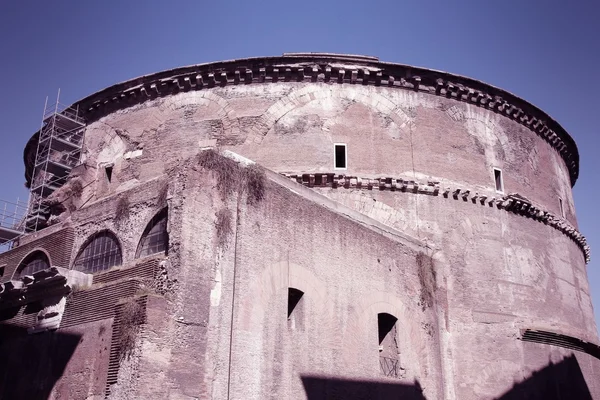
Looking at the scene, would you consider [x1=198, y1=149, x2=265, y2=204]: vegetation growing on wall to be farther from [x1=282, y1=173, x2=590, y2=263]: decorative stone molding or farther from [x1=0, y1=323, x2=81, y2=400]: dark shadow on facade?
[x1=282, y1=173, x2=590, y2=263]: decorative stone molding

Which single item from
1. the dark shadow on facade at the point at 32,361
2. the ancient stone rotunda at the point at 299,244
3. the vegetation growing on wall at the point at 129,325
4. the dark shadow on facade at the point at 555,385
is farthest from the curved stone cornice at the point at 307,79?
the vegetation growing on wall at the point at 129,325

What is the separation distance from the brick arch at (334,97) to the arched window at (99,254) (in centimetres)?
599

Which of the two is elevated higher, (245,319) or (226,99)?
(226,99)

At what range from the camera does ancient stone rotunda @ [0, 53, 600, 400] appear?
8.49 m

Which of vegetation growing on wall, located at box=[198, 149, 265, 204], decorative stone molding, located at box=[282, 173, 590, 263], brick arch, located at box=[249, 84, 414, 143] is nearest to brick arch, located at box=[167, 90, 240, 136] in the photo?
brick arch, located at box=[249, 84, 414, 143]

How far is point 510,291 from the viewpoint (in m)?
14.7

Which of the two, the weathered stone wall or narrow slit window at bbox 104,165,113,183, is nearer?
the weathered stone wall

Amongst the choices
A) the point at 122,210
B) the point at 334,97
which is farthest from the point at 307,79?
the point at 122,210

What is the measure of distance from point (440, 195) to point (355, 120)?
102 inches

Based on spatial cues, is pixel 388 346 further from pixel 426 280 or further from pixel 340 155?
pixel 340 155

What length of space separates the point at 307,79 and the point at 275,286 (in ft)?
24.1

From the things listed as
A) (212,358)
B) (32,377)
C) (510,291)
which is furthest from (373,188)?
(32,377)

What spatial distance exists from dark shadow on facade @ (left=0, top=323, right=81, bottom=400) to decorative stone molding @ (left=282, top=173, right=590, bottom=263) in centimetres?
666

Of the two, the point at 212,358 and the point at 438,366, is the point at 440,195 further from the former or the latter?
the point at 212,358
